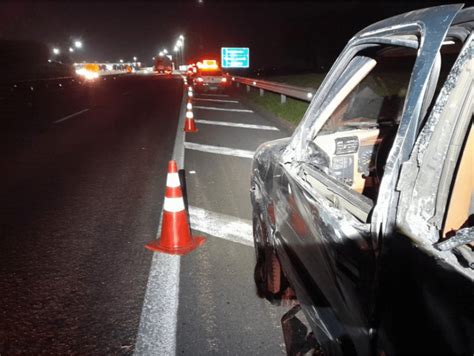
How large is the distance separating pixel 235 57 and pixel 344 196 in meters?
38.7

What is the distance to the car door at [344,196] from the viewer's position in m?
1.58

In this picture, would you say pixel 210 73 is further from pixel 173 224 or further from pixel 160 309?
pixel 160 309

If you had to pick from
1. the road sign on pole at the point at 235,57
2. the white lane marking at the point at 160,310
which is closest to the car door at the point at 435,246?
the white lane marking at the point at 160,310

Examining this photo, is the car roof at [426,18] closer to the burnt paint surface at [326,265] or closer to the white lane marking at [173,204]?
the burnt paint surface at [326,265]

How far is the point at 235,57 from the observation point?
3906cm

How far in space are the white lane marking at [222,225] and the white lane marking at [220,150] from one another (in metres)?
3.12

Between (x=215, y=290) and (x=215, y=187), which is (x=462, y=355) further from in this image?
(x=215, y=187)

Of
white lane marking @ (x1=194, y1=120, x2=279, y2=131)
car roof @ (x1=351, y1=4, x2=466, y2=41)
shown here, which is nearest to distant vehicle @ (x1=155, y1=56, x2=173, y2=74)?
white lane marking @ (x1=194, y1=120, x2=279, y2=131)

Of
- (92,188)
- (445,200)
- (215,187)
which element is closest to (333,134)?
(445,200)

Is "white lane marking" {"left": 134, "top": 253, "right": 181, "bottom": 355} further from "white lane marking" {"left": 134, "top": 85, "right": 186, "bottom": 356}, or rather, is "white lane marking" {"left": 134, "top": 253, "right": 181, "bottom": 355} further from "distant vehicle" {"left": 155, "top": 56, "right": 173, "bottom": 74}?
"distant vehicle" {"left": 155, "top": 56, "right": 173, "bottom": 74}

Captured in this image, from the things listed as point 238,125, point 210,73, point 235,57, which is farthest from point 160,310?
point 235,57

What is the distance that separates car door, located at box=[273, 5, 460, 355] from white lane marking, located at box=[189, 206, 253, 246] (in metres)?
1.68

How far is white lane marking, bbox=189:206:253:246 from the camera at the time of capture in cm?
441

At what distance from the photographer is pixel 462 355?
1181 millimetres
